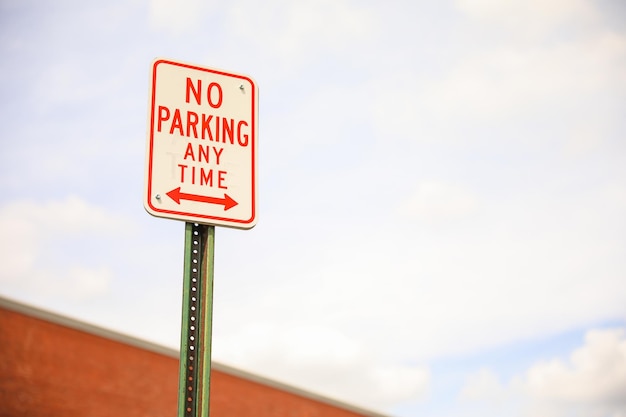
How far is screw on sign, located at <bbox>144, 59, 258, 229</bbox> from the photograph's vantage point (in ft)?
11.4

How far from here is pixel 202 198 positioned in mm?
3514

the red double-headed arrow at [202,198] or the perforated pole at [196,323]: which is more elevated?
the red double-headed arrow at [202,198]

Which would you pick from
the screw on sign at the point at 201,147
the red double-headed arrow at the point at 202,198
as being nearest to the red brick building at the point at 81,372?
the screw on sign at the point at 201,147

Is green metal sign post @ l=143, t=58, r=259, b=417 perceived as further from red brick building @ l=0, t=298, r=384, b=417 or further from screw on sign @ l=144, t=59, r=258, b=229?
red brick building @ l=0, t=298, r=384, b=417

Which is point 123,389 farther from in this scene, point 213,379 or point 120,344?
point 213,379

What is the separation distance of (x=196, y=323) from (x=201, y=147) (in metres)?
0.88

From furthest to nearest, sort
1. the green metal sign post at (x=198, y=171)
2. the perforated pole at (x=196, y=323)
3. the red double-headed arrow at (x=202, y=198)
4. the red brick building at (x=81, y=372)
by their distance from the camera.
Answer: the red brick building at (x=81, y=372) < the red double-headed arrow at (x=202, y=198) < the green metal sign post at (x=198, y=171) < the perforated pole at (x=196, y=323)

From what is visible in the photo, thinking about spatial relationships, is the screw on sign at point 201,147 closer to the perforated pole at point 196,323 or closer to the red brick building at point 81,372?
the perforated pole at point 196,323

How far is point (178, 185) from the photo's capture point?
11.5ft

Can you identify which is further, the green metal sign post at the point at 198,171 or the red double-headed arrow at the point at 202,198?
the red double-headed arrow at the point at 202,198

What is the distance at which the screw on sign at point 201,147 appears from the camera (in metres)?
3.48

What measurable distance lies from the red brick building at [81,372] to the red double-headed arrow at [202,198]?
8.68 metres

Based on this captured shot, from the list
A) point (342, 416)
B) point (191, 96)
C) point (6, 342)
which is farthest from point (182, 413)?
point (342, 416)

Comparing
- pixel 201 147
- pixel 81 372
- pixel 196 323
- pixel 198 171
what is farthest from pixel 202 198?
pixel 81 372
